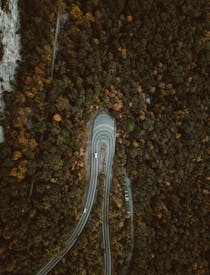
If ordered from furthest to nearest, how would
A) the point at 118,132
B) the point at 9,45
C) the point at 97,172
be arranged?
the point at 118,132 < the point at 97,172 < the point at 9,45

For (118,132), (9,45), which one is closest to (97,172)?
(118,132)

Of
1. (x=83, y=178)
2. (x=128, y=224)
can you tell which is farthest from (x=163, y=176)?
(x=83, y=178)

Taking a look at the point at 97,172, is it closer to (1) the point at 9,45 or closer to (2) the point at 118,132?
(2) the point at 118,132

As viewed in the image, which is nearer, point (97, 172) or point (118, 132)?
point (97, 172)

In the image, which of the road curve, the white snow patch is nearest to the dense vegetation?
the white snow patch

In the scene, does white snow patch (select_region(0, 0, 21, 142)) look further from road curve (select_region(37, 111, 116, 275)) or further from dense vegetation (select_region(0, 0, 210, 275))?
road curve (select_region(37, 111, 116, 275))

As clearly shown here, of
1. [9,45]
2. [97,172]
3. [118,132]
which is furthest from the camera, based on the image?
[118,132]

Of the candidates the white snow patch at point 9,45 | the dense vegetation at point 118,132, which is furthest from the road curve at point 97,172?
the white snow patch at point 9,45
